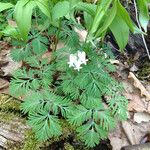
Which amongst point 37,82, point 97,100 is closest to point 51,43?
point 37,82

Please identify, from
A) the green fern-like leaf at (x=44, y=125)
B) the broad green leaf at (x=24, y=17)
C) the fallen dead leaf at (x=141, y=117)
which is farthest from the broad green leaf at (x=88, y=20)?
the fallen dead leaf at (x=141, y=117)

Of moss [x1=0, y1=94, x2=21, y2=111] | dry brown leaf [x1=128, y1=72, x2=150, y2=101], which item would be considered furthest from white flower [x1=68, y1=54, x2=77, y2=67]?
dry brown leaf [x1=128, y1=72, x2=150, y2=101]

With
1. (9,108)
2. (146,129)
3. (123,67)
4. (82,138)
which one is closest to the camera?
(82,138)

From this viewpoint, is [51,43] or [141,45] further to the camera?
[141,45]

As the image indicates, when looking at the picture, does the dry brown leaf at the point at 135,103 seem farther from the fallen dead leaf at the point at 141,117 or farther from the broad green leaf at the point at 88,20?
the broad green leaf at the point at 88,20

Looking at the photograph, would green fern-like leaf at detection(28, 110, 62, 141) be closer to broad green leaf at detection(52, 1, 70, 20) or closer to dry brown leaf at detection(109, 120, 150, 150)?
dry brown leaf at detection(109, 120, 150, 150)

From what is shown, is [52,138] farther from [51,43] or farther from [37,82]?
[51,43]
